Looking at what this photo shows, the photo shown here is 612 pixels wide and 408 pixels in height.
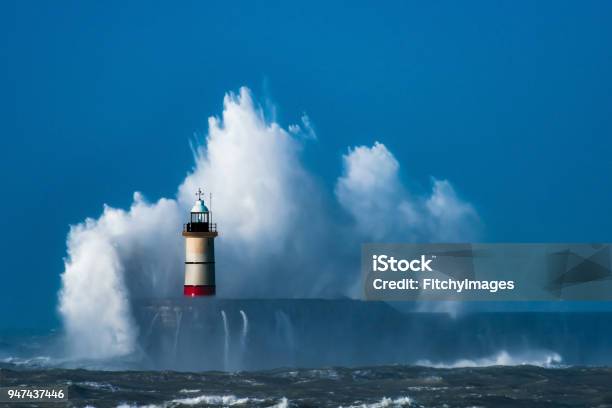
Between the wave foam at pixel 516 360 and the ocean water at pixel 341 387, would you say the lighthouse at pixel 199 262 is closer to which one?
the ocean water at pixel 341 387

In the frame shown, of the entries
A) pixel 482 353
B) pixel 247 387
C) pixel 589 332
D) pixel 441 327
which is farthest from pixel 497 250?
pixel 589 332

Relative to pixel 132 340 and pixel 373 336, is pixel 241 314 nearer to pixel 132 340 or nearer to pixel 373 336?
pixel 132 340

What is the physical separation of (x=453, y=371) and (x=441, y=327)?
36087mm

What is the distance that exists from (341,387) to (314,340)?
82.0 ft

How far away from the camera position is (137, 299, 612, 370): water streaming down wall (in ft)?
250

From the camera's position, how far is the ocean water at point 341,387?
173ft

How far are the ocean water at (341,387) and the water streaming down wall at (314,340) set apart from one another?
9.37 metres

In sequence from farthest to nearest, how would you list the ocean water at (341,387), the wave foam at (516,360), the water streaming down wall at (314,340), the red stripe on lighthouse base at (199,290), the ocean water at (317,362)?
1. the wave foam at (516,360)
2. the water streaming down wall at (314,340)
3. the red stripe on lighthouse base at (199,290)
4. the ocean water at (317,362)
5. the ocean water at (341,387)

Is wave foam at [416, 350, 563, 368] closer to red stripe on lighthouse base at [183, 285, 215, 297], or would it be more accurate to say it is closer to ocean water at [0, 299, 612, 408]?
ocean water at [0, 299, 612, 408]

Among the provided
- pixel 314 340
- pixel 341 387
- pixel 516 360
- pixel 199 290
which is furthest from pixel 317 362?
pixel 341 387

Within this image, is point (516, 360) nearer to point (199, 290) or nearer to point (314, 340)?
point (314, 340)

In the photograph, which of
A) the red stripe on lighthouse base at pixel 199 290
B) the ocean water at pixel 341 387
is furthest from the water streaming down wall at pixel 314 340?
the ocean water at pixel 341 387

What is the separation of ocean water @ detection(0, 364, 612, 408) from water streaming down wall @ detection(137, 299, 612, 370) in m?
9.37

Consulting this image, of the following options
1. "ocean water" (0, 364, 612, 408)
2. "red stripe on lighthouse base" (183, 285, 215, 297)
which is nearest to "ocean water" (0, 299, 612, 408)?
"ocean water" (0, 364, 612, 408)
